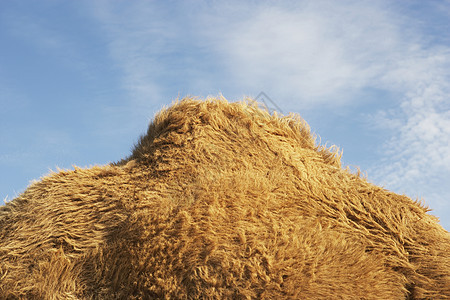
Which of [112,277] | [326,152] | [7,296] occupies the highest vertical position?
[326,152]

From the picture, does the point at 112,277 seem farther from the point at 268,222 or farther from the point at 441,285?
the point at 441,285

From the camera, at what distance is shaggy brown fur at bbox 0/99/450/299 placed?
2975mm

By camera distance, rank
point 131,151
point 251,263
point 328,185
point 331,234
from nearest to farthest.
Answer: point 251,263 < point 331,234 < point 328,185 < point 131,151

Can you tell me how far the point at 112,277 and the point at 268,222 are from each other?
1.11 meters

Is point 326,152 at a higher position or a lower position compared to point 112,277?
higher

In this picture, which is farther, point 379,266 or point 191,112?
point 191,112

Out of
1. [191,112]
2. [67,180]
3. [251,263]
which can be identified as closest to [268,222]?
[251,263]

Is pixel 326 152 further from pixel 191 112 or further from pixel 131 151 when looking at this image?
pixel 131 151

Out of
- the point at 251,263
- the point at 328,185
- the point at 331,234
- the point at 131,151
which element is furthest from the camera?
the point at 131,151

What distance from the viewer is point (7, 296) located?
3.13 m

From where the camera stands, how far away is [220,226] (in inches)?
120

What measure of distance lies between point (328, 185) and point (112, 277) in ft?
5.48

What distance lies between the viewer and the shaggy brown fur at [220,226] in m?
2.97

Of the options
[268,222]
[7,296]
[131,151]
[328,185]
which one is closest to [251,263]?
[268,222]
